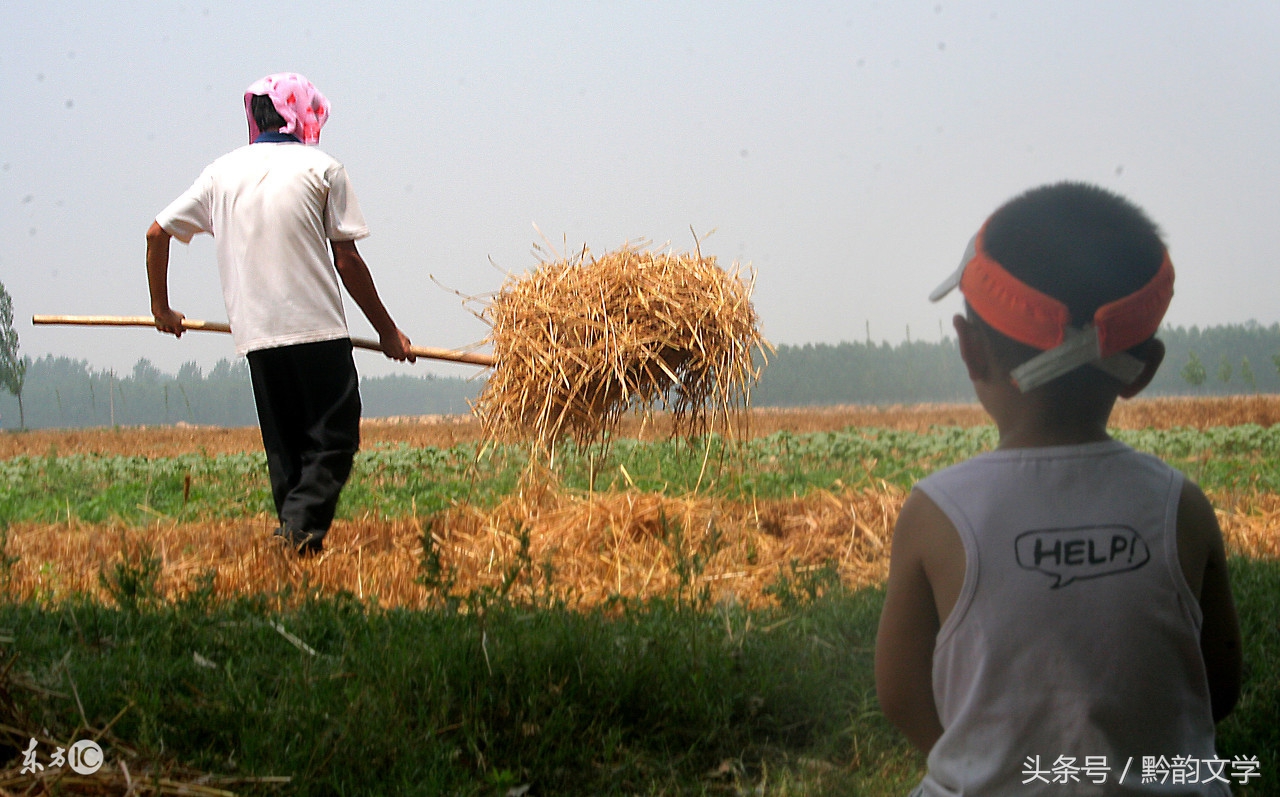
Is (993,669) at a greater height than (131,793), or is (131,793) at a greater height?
(993,669)

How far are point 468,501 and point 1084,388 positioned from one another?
9.67ft

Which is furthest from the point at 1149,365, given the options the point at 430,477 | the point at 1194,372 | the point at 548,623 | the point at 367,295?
the point at 430,477

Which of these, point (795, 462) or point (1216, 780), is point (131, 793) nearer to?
point (1216, 780)

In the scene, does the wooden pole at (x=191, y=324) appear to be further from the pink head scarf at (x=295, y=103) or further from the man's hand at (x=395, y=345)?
the pink head scarf at (x=295, y=103)

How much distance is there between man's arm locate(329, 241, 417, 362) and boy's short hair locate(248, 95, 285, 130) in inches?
15.9

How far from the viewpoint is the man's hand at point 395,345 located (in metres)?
3.48

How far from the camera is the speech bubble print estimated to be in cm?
98

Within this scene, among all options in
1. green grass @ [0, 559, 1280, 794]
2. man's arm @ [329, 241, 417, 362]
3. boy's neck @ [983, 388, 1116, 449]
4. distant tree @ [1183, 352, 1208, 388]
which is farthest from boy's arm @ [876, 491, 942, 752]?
man's arm @ [329, 241, 417, 362]

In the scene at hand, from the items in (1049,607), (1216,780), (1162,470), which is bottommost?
(1216,780)

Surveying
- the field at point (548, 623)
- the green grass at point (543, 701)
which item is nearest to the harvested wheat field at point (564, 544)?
the field at point (548, 623)

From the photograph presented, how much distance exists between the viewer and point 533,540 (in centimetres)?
325

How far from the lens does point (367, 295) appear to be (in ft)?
11.2

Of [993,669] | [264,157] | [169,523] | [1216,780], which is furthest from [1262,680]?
[169,523]

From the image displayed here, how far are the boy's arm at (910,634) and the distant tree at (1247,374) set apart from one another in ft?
3.49
